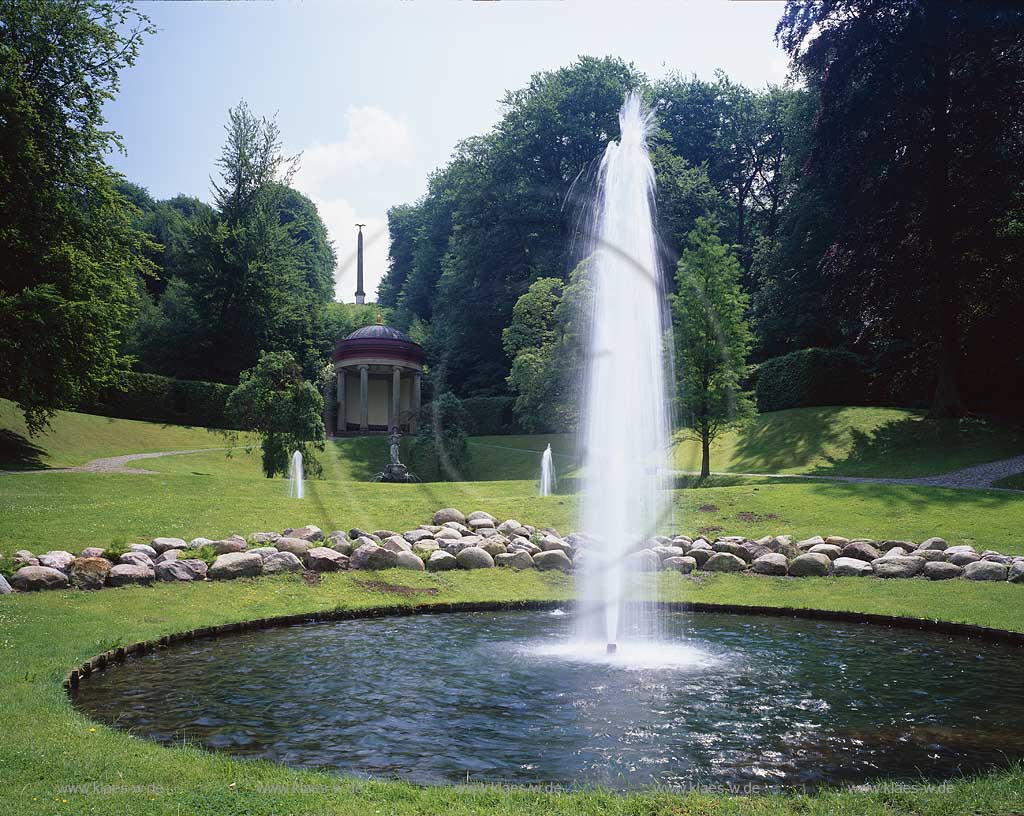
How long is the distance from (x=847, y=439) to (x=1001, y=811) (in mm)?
32012

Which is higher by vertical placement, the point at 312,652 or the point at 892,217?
the point at 892,217

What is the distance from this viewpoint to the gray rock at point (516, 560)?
1709 cm

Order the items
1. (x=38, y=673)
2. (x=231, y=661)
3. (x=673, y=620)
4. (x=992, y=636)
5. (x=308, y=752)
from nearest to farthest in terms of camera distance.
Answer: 1. (x=308, y=752)
2. (x=38, y=673)
3. (x=231, y=661)
4. (x=992, y=636)
5. (x=673, y=620)

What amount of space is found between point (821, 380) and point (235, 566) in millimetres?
33633

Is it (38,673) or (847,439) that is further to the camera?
(847,439)

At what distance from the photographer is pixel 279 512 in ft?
64.7

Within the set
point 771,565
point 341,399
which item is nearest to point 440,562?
point 771,565

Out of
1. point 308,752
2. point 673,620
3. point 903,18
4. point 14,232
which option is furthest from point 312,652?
point 903,18

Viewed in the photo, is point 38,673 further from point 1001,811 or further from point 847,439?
point 847,439

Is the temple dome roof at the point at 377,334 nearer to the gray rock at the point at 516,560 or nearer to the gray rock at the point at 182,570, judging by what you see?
the gray rock at the point at 516,560

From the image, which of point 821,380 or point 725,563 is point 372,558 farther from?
point 821,380

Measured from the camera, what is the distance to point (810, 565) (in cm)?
1670

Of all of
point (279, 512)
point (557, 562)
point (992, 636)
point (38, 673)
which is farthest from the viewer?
point (279, 512)

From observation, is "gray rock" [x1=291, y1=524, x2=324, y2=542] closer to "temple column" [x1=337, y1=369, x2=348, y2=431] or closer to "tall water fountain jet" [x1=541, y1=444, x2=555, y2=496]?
"tall water fountain jet" [x1=541, y1=444, x2=555, y2=496]
